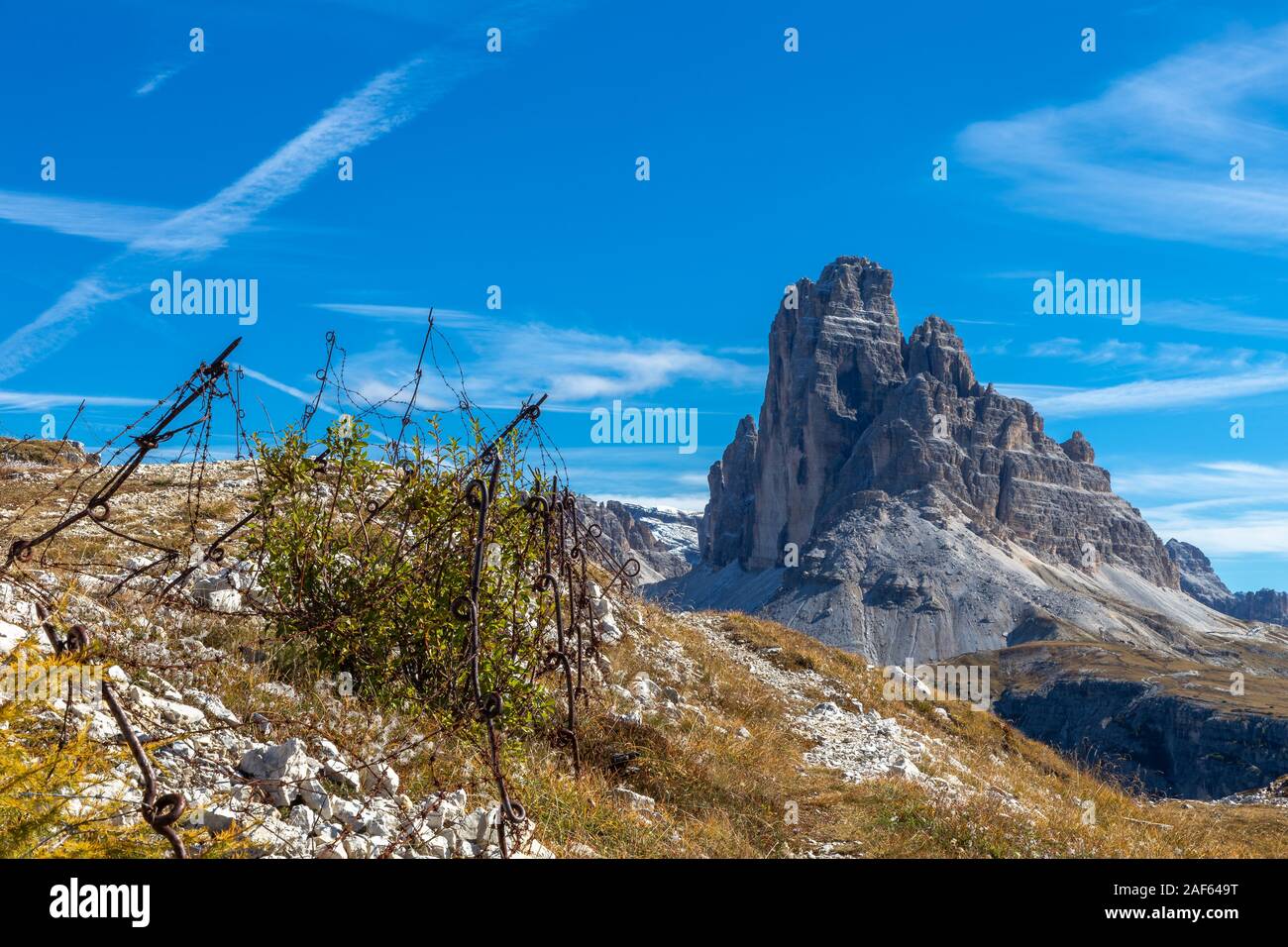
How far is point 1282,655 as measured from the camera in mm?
193875

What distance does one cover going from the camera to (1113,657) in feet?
485

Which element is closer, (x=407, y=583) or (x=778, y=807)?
(x=407, y=583)

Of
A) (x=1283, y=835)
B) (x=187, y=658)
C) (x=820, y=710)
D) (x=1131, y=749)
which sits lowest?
(x=1131, y=749)

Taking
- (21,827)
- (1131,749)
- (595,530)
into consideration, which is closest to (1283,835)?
(595,530)

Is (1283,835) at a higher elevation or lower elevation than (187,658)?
lower

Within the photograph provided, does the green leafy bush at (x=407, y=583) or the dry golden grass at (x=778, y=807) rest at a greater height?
the green leafy bush at (x=407, y=583)

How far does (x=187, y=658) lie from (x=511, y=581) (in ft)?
10.7

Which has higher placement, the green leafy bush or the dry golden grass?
the green leafy bush

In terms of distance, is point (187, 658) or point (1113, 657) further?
point (1113, 657)

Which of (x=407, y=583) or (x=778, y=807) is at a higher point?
(x=407, y=583)
